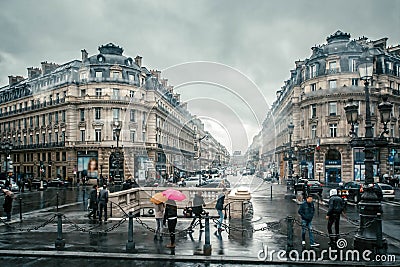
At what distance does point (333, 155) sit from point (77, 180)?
44.3 m

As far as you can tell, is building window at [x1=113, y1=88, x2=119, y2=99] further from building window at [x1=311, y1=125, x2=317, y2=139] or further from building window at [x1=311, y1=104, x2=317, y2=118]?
building window at [x1=311, y1=125, x2=317, y2=139]

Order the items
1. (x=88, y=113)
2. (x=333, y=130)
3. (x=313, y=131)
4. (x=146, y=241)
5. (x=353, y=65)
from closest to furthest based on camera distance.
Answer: (x=146, y=241), (x=353, y=65), (x=333, y=130), (x=313, y=131), (x=88, y=113)

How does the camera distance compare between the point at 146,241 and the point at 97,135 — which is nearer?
the point at 146,241

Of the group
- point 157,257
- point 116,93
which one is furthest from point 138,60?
point 157,257

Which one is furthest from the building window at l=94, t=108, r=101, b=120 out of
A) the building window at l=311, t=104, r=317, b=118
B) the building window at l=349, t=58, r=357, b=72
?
the building window at l=349, t=58, r=357, b=72

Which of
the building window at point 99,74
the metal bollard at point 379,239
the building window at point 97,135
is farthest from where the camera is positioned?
the building window at point 97,135

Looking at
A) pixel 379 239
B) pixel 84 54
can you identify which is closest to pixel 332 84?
pixel 84 54

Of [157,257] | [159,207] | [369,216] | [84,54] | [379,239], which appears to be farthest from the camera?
[84,54]

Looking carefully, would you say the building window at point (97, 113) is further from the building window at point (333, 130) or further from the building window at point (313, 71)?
the building window at point (333, 130)

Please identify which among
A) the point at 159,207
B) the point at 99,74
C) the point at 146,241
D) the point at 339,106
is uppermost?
the point at 99,74

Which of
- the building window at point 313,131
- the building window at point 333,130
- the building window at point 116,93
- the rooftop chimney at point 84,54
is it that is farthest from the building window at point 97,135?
the building window at point 333,130

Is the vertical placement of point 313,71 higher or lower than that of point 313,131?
higher

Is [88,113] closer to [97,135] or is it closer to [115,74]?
[97,135]

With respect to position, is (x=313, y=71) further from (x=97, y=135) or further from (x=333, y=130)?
(x=97, y=135)
